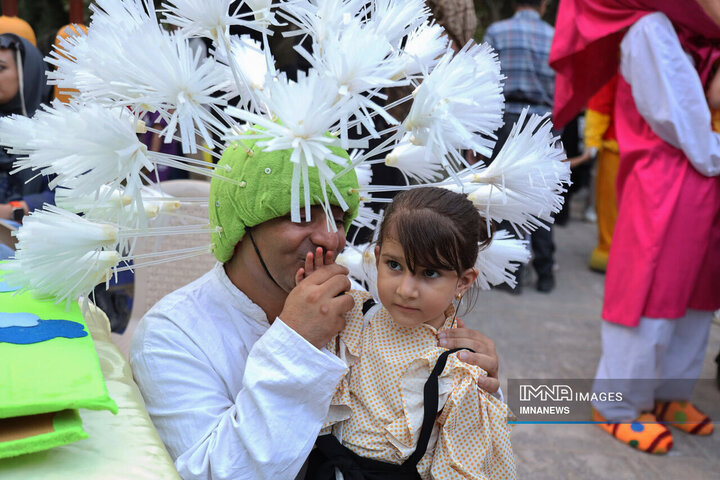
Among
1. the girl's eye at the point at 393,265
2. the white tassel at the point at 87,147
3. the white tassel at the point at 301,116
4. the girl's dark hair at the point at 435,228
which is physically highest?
the white tassel at the point at 301,116

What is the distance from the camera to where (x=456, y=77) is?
138 cm

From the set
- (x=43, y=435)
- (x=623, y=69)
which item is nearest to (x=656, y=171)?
(x=623, y=69)

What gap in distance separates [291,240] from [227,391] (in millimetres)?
383

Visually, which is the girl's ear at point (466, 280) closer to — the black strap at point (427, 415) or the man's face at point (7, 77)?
the black strap at point (427, 415)

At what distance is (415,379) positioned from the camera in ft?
5.38

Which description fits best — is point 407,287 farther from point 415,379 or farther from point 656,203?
point 656,203

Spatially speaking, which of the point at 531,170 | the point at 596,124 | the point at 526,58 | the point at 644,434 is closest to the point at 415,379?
the point at 531,170

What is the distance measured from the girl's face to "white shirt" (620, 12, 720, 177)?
1.90 metres

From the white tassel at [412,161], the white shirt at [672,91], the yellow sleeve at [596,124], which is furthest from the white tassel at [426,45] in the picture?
the yellow sleeve at [596,124]

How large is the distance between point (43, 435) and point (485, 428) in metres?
0.94

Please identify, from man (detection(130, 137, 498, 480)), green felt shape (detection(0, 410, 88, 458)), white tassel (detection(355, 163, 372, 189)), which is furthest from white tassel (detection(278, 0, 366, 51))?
green felt shape (detection(0, 410, 88, 458))

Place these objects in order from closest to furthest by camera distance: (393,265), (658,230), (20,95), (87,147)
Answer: (87,147), (393,265), (658,230), (20,95)

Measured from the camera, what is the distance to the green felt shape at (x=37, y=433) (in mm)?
1041

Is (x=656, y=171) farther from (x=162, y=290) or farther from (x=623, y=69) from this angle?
(x=162, y=290)
